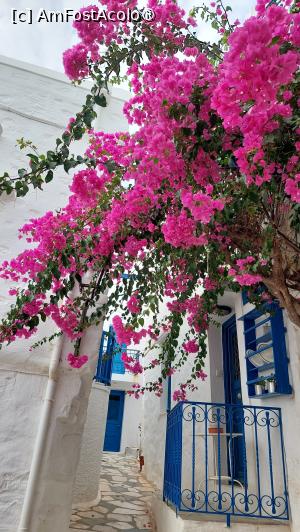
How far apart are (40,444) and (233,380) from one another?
2.93 metres

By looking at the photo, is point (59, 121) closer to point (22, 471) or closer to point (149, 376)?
point (22, 471)

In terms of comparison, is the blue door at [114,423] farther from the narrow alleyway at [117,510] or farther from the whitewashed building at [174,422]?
the whitewashed building at [174,422]

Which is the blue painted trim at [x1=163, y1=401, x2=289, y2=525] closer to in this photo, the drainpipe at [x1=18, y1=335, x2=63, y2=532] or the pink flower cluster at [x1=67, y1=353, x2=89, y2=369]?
the pink flower cluster at [x1=67, y1=353, x2=89, y2=369]

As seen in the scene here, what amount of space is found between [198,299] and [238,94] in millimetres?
3004

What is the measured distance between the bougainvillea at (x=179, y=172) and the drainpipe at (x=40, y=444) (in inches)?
8.0

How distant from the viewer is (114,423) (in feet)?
48.0

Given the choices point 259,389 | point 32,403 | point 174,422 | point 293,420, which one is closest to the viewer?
point 293,420

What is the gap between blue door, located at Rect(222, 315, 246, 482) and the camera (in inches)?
185

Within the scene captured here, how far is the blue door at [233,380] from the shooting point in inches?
185

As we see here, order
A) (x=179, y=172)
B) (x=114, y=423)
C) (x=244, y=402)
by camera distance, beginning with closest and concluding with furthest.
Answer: (x=179, y=172), (x=244, y=402), (x=114, y=423)

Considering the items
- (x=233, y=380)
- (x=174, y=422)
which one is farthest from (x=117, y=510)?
(x=233, y=380)

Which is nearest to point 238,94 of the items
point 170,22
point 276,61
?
point 276,61

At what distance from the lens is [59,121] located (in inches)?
210

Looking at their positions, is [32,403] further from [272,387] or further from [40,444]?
[272,387]
